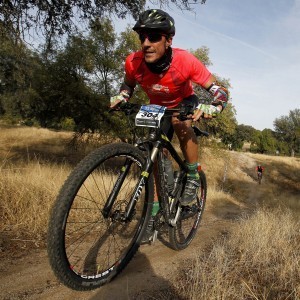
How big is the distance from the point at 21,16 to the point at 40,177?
401 centimetres

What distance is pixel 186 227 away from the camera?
16.3 ft

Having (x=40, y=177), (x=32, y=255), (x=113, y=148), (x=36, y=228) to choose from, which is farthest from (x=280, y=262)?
(x=40, y=177)

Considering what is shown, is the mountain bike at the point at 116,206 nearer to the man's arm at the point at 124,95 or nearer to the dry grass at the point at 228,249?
the man's arm at the point at 124,95

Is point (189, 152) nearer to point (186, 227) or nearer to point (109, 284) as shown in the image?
point (186, 227)

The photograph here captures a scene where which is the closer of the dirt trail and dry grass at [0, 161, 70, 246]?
the dirt trail

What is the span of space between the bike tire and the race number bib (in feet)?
1.02

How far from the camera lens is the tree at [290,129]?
312 feet

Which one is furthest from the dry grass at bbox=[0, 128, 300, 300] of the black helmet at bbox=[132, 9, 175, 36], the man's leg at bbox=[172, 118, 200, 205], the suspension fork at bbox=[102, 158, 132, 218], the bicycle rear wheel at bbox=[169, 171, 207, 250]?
the black helmet at bbox=[132, 9, 175, 36]

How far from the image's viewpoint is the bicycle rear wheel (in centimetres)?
384

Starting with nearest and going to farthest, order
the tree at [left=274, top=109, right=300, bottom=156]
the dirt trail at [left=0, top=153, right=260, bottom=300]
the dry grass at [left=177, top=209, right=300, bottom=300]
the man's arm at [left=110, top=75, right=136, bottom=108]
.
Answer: the dry grass at [left=177, top=209, right=300, bottom=300] < the dirt trail at [left=0, top=153, right=260, bottom=300] < the man's arm at [left=110, top=75, right=136, bottom=108] < the tree at [left=274, top=109, right=300, bottom=156]

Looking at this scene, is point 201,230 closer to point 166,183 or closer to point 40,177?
point 166,183

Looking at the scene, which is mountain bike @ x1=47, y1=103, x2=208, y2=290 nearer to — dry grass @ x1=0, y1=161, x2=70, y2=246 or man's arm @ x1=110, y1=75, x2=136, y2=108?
man's arm @ x1=110, y1=75, x2=136, y2=108

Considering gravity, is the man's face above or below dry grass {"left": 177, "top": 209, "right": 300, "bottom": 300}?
above

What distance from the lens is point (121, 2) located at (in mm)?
8039
